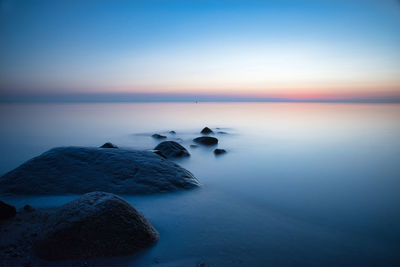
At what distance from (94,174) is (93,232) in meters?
2.66

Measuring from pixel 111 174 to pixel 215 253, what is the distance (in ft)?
10.4

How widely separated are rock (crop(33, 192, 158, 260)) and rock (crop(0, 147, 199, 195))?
6.17ft

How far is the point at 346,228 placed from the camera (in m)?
3.85

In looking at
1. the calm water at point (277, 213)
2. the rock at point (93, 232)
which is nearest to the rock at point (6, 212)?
the calm water at point (277, 213)

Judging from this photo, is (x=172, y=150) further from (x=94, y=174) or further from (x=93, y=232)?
(x=93, y=232)

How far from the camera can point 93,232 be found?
102 inches

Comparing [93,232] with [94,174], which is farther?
[94,174]

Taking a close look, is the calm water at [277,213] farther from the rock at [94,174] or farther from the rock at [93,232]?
the rock at [94,174]

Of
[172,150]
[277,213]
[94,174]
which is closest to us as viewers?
[277,213]

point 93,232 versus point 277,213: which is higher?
point 93,232

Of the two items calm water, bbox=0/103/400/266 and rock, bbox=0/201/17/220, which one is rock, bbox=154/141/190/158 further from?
rock, bbox=0/201/17/220

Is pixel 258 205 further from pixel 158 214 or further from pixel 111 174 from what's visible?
pixel 111 174

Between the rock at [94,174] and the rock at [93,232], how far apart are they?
1879mm

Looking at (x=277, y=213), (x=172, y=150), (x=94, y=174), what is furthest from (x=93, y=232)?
(x=172, y=150)
